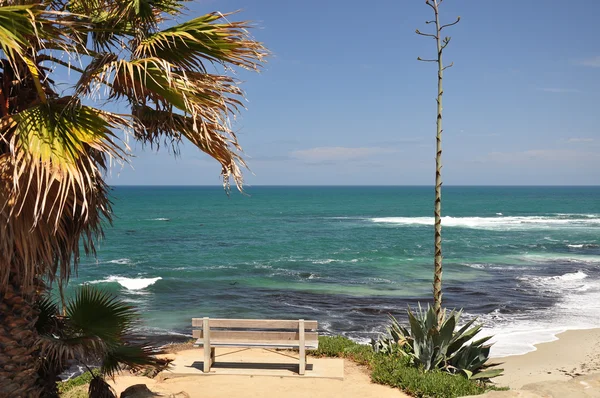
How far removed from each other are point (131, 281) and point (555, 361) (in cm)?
1959

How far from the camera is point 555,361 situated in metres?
13.5

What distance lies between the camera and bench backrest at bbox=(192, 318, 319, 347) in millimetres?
→ 8859

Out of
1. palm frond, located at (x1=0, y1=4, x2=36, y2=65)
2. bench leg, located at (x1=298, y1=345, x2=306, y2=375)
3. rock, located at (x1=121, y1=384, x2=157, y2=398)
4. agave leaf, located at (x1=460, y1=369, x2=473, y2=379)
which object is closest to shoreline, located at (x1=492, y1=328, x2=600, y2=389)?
agave leaf, located at (x1=460, y1=369, x2=473, y2=379)

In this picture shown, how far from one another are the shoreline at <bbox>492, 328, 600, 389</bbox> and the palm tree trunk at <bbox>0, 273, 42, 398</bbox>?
9714 millimetres

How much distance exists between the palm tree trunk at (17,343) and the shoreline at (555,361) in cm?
971

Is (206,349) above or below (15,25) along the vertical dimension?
below

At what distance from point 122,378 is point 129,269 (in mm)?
22850

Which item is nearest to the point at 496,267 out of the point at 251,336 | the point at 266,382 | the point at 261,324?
the point at 261,324

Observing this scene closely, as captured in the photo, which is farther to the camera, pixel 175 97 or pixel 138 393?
pixel 138 393

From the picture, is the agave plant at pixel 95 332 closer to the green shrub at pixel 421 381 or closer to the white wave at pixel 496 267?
the green shrub at pixel 421 381

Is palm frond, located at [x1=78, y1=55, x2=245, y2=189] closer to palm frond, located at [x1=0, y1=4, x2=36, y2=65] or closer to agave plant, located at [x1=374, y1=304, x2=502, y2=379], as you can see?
palm frond, located at [x1=0, y1=4, x2=36, y2=65]

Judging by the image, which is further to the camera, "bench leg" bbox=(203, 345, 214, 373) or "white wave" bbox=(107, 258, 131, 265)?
"white wave" bbox=(107, 258, 131, 265)

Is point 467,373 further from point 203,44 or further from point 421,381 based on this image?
point 203,44

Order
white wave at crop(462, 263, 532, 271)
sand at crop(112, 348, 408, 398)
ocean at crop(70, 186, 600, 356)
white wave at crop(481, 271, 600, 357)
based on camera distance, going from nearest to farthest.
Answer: sand at crop(112, 348, 408, 398) → white wave at crop(481, 271, 600, 357) → ocean at crop(70, 186, 600, 356) → white wave at crop(462, 263, 532, 271)
